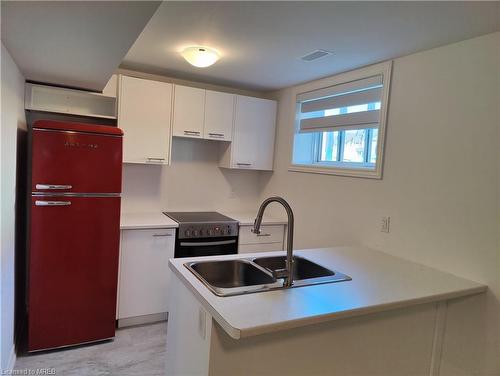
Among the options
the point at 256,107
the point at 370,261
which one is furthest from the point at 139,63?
the point at 370,261

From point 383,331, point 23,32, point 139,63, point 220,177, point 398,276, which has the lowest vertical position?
point 383,331

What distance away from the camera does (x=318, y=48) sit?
7.50 ft

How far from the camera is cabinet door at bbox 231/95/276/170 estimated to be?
11.5 ft

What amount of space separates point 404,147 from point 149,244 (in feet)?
6.96

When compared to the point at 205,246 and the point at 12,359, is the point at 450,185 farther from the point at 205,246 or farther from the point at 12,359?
the point at 12,359

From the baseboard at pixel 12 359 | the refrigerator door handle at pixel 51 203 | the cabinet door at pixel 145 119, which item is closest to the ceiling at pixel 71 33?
the cabinet door at pixel 145 119

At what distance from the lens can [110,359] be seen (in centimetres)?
247

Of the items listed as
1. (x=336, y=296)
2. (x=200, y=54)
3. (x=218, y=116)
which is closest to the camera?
(x=336, y=296)

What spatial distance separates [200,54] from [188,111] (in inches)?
35.1

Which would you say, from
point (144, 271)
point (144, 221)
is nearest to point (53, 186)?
point (144, 221)

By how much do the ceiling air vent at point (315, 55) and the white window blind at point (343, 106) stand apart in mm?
440

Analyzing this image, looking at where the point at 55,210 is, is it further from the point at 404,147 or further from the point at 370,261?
the point at 404,147

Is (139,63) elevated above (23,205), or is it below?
above

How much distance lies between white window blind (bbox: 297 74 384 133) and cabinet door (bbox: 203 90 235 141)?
0.70 meters
